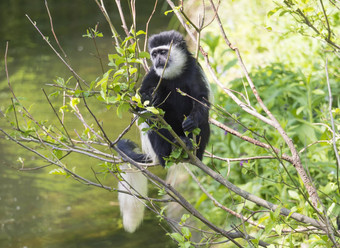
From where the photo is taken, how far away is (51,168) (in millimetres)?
5008

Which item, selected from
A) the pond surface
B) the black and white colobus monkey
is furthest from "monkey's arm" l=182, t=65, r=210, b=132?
the pond surface

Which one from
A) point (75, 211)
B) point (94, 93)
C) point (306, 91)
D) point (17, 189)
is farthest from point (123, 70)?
point (17, 189)

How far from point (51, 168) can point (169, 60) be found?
2.74 m

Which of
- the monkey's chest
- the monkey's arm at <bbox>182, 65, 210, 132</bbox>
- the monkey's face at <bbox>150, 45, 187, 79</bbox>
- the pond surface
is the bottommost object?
the pond surface

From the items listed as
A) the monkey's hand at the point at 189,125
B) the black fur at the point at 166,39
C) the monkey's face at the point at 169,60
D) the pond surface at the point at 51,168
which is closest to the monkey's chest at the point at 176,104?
the monkey's face at the point at 169,60

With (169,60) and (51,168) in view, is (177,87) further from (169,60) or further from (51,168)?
(51,168)

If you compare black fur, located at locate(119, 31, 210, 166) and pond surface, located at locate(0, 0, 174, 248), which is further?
pond surface, located at locate(0, 0, 174, 248)

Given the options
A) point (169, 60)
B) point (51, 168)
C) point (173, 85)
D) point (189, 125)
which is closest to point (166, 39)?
point (169, 60)

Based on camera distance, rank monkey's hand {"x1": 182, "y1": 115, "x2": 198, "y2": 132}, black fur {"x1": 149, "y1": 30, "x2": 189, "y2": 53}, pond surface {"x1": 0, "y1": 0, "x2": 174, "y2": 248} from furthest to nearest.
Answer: pond surface {"x1": 0, "y1": 0, "x2": 174, "y2": 248} → black fur {"x1": 149, "y1": 30, "x2": 189, "y2": 53} → monkey's hand {"x1": 182, "y1": 115, "x2": 198, "y2": 132}

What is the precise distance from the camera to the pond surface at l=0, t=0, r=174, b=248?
430 centimetres

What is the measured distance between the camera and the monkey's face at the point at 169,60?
8.73 feet

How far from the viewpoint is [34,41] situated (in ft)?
18.8

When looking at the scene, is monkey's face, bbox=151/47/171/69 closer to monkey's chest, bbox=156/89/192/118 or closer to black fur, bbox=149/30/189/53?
black fur, bbox=149/30/189/53

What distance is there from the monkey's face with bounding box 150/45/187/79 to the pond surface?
21.5 inches
